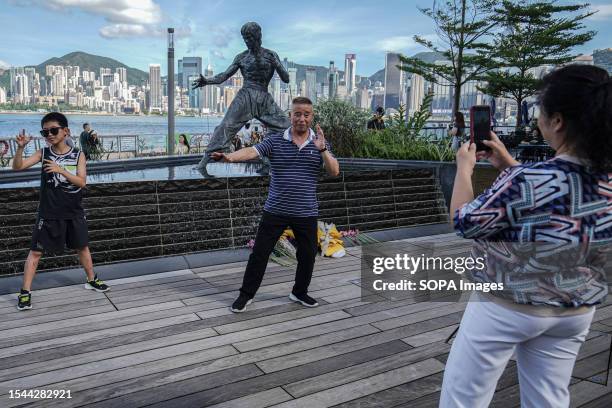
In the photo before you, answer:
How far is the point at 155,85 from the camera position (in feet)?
400

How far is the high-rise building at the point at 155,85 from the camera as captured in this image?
399ft

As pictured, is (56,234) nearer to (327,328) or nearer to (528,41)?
(327,328)

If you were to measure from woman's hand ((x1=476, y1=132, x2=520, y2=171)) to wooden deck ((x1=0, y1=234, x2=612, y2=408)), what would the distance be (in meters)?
1.66

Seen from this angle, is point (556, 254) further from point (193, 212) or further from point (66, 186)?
point (193, 212)

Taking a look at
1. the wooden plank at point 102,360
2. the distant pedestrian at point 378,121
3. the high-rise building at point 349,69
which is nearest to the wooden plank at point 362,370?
the wooden plank at point 102,360

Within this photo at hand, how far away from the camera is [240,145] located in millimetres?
17359

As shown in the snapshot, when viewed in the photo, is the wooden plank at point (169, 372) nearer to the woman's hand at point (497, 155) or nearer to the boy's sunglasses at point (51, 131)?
the woman's hand at point (497, 155)

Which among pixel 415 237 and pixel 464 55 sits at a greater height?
pixel 464 55

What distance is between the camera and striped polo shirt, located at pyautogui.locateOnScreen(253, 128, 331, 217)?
4.18m

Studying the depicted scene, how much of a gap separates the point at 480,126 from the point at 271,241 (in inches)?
105

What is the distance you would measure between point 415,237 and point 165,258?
12.0 feet

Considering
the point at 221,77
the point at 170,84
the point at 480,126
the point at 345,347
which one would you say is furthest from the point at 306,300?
the point at 170,84

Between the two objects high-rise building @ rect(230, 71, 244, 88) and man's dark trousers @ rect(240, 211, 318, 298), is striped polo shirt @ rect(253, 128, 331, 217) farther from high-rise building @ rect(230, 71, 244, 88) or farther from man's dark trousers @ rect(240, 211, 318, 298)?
high-rise building @ rect(230, 71, 244, 88)

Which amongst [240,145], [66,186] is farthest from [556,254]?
[240,145]
